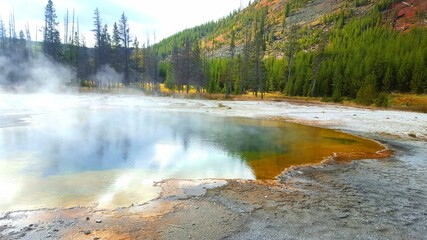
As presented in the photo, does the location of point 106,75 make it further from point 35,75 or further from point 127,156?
point 127,156

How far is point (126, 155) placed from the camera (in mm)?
12844

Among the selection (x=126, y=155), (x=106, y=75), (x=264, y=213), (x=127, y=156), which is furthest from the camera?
(x=106, y=75)

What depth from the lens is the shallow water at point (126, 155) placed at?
844 cm

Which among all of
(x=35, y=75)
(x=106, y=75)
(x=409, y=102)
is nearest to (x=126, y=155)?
(x=409, y=102)

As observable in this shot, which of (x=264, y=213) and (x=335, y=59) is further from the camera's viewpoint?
(x=335, y=59)

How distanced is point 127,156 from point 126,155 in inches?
7.7

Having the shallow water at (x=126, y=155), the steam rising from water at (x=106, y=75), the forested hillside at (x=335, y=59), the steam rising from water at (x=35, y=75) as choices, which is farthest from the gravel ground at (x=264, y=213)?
the steam rising from water at (x=106, y=75)

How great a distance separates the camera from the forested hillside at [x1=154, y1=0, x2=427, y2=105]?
191 feet

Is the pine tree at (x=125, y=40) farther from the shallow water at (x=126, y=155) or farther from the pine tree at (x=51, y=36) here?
the shallow water at (x=126, y=155)

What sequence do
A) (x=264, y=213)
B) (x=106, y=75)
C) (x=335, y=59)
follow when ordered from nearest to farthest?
(x=264, y=213) → (x=106, y=75) → (x=335, y=59)

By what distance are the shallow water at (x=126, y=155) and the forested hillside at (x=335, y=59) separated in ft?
112

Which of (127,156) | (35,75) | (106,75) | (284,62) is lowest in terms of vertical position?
(127,156)

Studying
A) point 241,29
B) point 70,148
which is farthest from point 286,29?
point 70,148

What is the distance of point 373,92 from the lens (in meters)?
47.6
